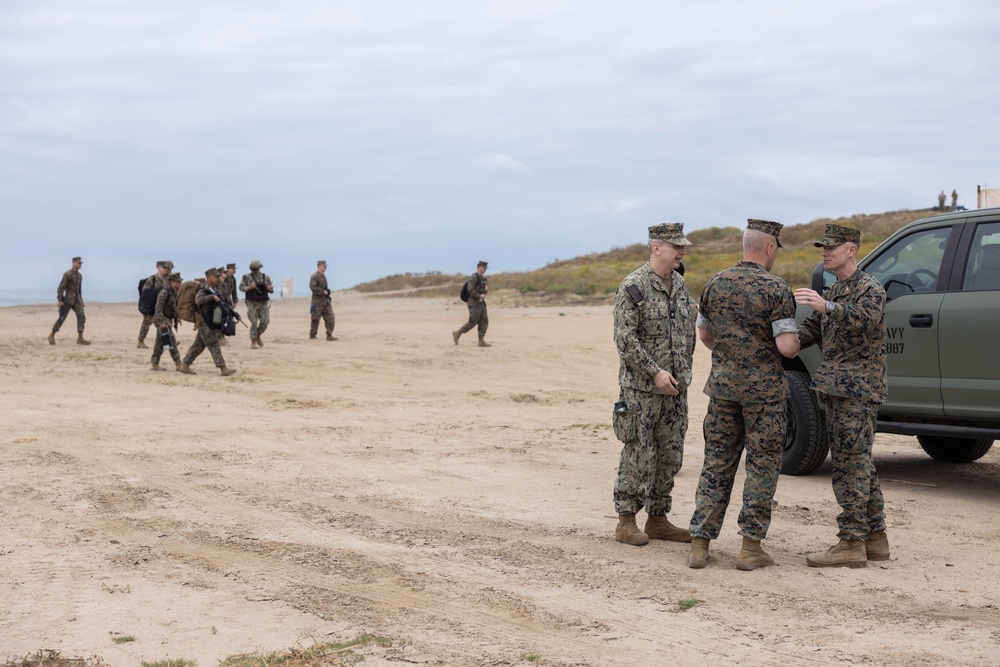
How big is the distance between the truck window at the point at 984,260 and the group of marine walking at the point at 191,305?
11.4 meters

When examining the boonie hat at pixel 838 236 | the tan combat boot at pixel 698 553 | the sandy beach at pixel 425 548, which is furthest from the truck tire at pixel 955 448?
the tan combat boot at pixel 698 553

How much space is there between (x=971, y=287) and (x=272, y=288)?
53.7 feet

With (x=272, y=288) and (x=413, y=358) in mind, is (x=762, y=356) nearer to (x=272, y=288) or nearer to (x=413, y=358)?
(x=413, y=358)

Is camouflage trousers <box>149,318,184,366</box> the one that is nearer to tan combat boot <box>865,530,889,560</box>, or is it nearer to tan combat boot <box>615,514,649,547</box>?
tan combat boot <box>615,514,649,547</box>

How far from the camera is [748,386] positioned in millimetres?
6094

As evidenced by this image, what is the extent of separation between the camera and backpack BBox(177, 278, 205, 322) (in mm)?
16703

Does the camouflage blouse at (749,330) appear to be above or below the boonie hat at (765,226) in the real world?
below

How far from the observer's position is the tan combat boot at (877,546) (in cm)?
653

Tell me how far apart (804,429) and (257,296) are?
1528 centimetres

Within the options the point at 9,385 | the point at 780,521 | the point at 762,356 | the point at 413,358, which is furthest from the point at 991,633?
the point at 413,358

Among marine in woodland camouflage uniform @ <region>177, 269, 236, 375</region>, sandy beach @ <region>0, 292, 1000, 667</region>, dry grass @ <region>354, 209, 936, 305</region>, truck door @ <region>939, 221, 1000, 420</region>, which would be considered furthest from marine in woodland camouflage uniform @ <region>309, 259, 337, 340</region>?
truck door @ <region>939, 221, 1000, 420</region>

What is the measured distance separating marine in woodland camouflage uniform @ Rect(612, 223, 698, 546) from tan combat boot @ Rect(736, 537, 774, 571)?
27.5 inches

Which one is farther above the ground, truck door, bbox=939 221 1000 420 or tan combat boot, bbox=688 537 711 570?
truck door, bbox=939 221 1000 420

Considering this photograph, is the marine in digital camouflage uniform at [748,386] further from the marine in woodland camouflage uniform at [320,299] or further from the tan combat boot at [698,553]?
the marine in woodland camouflage uniform at [320,299]
